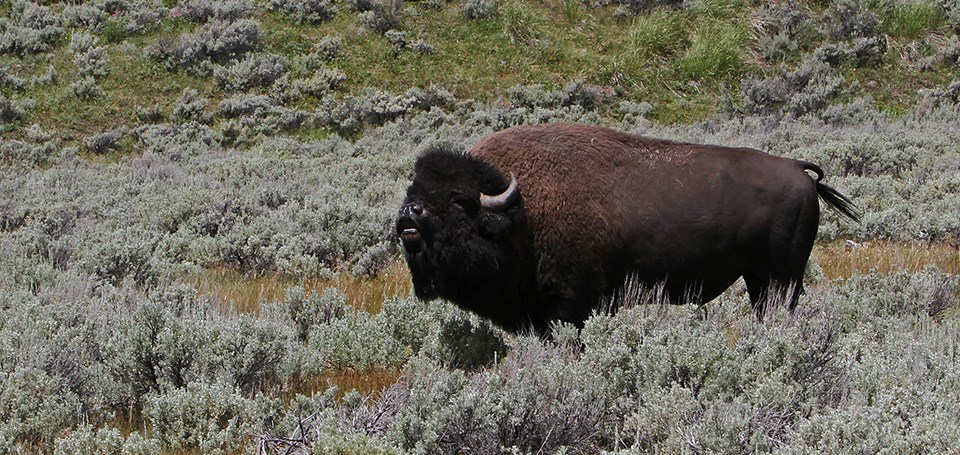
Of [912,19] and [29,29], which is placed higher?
[29,29]

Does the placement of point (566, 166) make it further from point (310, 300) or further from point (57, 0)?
point (57, 0)

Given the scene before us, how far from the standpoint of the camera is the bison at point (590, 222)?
227 inches

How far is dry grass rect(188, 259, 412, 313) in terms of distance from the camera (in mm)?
7258

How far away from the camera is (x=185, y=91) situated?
22.2m

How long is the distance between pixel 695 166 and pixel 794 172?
72 cm

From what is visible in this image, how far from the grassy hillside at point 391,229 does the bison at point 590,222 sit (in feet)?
1.01

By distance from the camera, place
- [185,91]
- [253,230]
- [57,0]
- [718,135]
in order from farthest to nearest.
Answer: [57,0], [185,91], [718,135], [253,230]

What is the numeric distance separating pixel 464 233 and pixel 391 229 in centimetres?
420

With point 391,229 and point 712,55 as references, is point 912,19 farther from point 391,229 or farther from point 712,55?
point 391,229

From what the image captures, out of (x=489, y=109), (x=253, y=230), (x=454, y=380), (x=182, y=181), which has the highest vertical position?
(x=454, y=380)

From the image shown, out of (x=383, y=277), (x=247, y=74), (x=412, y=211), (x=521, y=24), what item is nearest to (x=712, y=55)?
(x=521, y=24)

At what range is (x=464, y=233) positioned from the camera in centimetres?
574

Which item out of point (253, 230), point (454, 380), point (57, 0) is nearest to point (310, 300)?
point (454, 380)

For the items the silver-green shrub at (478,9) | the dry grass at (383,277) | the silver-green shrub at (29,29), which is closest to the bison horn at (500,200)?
the dry grass at (383,277)
